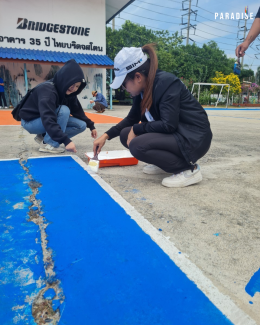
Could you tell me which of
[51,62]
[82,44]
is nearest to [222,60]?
[82,44]

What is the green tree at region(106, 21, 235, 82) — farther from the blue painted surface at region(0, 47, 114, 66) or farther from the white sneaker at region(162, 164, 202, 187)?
the white sneaker at region(162, 164, 202, 187)

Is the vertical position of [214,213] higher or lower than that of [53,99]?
lower

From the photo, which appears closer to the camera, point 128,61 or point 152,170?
point 128,61

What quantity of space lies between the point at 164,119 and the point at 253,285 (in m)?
1.40

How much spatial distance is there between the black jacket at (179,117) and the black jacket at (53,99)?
0.98 metres

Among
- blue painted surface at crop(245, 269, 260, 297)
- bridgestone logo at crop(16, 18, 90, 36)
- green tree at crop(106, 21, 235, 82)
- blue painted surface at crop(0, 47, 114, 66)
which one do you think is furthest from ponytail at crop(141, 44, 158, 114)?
green tree at crop(106, 21, 235, 82)

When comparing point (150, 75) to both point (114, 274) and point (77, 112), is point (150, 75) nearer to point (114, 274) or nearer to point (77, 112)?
point (114, 274)

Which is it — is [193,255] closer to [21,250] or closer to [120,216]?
[120,216]

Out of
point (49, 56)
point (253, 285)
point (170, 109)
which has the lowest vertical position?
point (253, 285)

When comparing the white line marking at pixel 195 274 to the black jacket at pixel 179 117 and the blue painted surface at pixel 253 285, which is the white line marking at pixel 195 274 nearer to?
the blue painted surface at pixel 253 285

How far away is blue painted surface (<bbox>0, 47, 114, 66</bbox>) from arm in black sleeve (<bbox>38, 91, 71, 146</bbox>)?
1095cm

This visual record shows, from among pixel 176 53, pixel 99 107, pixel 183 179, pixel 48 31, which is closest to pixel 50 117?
pixel 183 179

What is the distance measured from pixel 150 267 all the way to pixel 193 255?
264 mm

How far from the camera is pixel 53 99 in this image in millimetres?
3107
